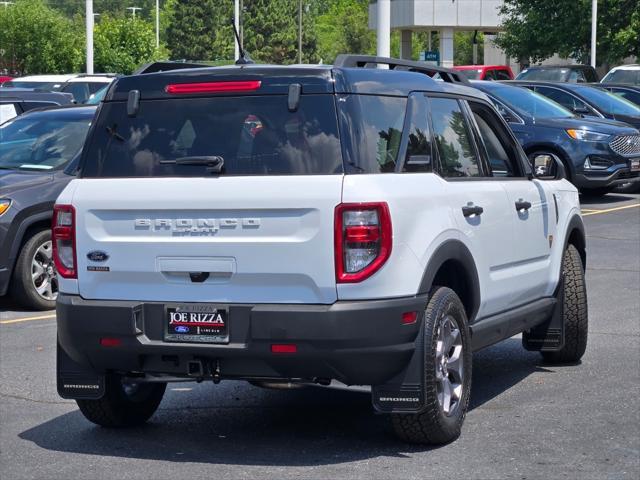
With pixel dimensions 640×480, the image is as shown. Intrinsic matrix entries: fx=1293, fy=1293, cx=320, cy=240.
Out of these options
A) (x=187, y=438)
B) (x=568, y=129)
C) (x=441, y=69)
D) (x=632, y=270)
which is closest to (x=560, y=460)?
(x=187, y=438)

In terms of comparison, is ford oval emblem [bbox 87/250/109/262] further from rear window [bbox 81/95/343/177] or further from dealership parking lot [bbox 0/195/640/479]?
dealership parking lot [bbox 0/195/640/479]

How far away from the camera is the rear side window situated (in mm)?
6059

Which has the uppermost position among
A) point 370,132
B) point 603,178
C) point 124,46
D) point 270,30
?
point 270,30

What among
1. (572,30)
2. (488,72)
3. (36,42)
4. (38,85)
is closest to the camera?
(38,85)

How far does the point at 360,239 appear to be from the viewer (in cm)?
593

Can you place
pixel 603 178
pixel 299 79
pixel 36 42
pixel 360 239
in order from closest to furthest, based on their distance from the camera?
pixel 360 239 < pixel 299 79 < pixel 603 178 < pixel 36 42

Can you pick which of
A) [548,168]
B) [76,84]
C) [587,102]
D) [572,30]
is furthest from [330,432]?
[572,30]

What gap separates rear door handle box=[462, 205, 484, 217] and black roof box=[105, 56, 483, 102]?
0.66 metres

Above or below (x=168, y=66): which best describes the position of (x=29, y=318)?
below

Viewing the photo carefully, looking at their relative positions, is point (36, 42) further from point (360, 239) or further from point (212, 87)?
point (360, 239)

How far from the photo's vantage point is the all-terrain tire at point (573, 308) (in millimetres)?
8445

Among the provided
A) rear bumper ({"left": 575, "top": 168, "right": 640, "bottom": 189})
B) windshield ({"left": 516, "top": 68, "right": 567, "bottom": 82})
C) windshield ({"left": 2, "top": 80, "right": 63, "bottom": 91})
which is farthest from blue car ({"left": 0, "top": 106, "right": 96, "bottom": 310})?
windshield ({"left": 516, "top": 68, "right": 567, "bottom": 82})

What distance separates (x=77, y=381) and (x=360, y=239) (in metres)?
1.74

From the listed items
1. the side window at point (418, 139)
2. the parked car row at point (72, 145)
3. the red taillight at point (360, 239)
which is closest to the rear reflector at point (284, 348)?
the red taillight at point (360, 239)
